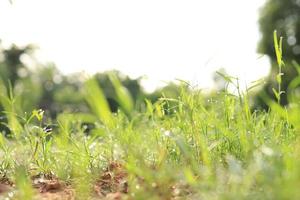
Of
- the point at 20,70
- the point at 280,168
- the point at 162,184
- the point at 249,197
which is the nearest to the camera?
the point at 249,197

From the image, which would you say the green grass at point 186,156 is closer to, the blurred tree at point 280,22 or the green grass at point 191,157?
the green grass at point 191,157

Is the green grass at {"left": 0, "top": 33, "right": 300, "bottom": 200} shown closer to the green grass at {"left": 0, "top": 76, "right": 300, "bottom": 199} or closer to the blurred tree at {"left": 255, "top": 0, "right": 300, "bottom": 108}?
the green grass at {"left": 0, "top": 76, "right": 300, "bottom": 199}

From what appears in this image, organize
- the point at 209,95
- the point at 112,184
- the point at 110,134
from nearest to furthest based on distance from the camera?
1. the point at 112,184
2. the point at 110,134
3. the point at 209,95

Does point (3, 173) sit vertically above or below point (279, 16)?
below

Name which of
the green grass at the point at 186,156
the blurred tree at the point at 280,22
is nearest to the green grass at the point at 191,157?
the green grass at the point at 186,156

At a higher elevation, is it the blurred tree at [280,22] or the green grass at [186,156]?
the blurred tree at [280,22]

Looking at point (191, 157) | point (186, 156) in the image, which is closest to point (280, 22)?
point (186, 156)

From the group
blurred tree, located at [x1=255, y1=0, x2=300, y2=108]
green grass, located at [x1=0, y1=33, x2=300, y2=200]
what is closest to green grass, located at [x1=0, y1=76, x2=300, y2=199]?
green grass, located at [x1=0, y1=33, x2=300, y2=200]

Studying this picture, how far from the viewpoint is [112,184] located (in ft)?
7.95

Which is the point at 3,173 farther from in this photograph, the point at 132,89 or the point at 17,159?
the point at 132,89

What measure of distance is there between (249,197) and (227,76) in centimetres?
103

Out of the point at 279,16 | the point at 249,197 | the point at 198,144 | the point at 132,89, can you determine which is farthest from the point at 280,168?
the point at 132,89

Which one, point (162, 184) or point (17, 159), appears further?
point (17, 159)

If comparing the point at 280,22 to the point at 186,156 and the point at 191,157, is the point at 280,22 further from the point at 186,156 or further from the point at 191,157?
the point at 191,157
